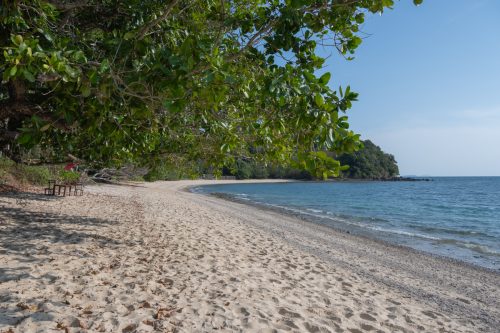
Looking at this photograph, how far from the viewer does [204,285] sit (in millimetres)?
5734

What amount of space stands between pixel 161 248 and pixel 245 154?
3.31m

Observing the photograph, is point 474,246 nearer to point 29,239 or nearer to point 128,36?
point 29,239

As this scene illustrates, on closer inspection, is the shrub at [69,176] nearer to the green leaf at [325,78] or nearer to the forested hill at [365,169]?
the green leaf at [325,78]

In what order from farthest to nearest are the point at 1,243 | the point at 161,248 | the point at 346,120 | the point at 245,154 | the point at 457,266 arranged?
the point at 457,266
the point at 245,154
the point at 161,248
the point at 1,243
the point at 346,120

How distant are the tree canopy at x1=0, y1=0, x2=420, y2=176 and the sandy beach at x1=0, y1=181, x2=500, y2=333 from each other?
6.75 ft

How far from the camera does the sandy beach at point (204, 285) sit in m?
4.35

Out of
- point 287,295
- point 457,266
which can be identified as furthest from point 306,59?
point 457,266

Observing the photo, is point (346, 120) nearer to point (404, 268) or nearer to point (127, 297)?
point (127, 297)

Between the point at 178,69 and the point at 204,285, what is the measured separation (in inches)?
140

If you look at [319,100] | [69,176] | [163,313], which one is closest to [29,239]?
[163,313]

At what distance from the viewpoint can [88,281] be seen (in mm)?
5246

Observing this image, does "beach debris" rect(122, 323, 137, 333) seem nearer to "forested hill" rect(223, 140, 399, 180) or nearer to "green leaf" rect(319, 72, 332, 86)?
"green leaf" rect(319, 72, 332, 86)

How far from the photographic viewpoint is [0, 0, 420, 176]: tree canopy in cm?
363

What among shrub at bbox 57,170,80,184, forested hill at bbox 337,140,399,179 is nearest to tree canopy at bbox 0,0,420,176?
shrub at bbox 57,170,80,184
